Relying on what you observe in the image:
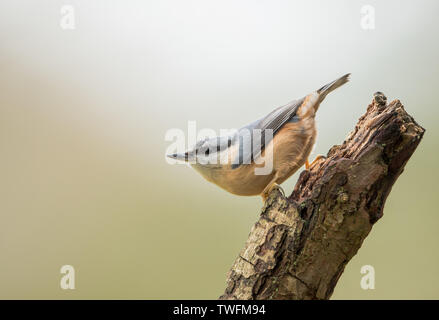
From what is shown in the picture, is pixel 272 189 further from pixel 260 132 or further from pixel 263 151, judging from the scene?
pixel 260 132

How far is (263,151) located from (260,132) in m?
0.11

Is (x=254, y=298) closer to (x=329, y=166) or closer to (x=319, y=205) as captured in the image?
(x=319, y=205)

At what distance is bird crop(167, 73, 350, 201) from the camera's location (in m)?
1.89

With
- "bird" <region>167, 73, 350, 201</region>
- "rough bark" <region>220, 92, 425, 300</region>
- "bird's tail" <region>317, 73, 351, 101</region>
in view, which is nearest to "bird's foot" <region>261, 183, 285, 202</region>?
"bird" <region>167, 73, 350, 201</region>

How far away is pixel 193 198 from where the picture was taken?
138 inches

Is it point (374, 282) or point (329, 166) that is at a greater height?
point (329, 166)

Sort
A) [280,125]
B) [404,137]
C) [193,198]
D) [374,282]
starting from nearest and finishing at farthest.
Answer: [404,137] → [280,125] → [374,282] → [193,198]

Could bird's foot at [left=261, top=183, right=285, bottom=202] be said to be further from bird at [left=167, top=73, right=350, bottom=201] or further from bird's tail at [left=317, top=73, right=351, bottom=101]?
bird's tail at [left=317, top=73, right=351, bottom=101]

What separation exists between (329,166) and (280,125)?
0.47 metres

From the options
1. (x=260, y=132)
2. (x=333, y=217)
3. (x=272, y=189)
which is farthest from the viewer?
(x=260, y=132)

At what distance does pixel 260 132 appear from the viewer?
1957mm

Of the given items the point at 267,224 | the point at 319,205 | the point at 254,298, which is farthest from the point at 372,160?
the point at 254,298

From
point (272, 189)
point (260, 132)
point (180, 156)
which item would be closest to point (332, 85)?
point (260, 132)

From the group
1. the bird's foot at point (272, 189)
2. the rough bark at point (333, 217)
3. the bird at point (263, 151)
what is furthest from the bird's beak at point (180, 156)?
the rough bark at point (333, 217)
